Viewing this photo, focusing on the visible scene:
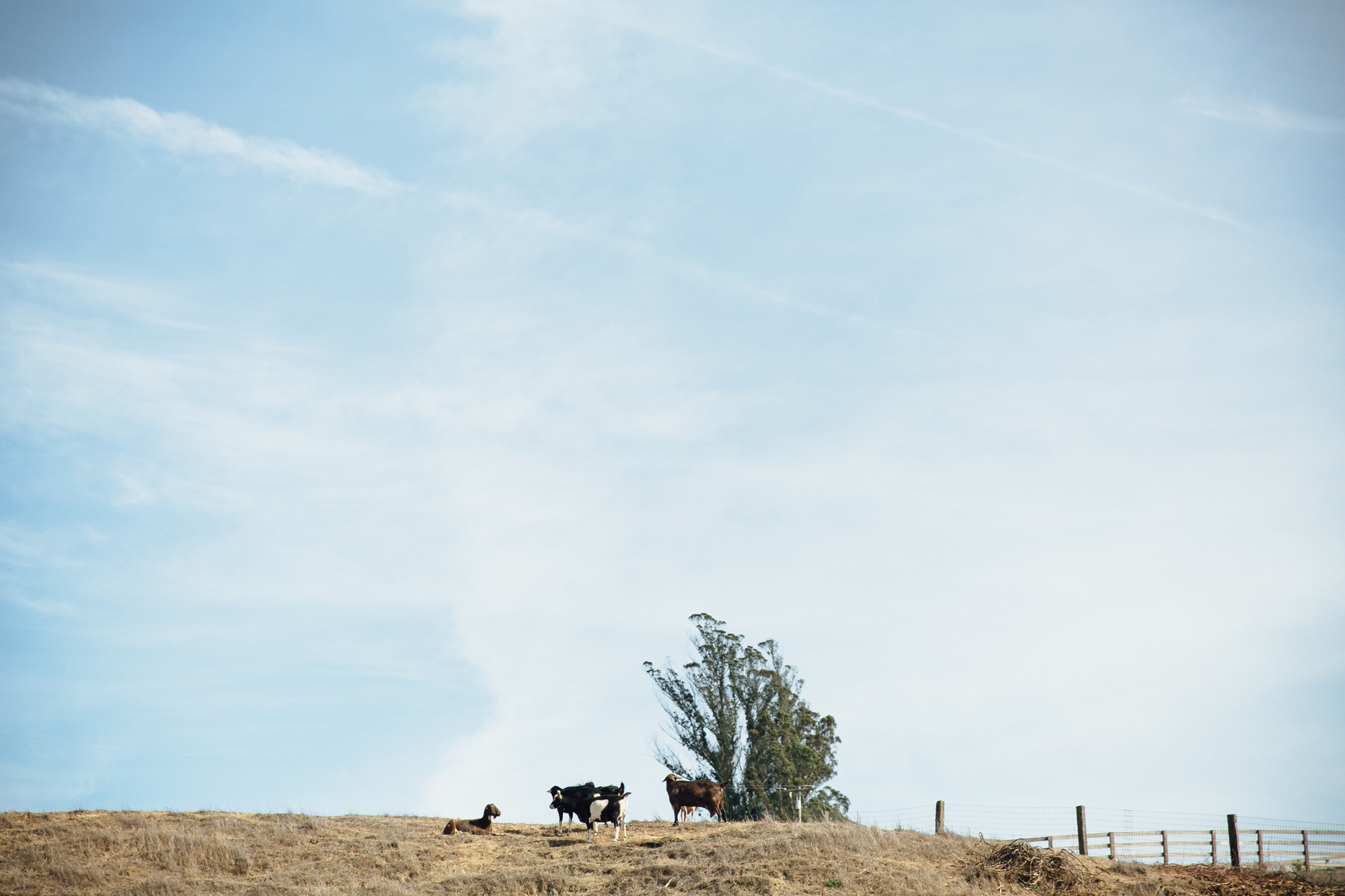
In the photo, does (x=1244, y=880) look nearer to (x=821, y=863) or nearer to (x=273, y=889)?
(x=821, y=863)

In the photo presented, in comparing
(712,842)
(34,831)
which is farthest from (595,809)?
(34,831)

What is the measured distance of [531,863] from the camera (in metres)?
26.7

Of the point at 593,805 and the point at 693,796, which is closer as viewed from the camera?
the point at 593,805

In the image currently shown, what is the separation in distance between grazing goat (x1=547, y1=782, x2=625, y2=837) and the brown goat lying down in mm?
1907

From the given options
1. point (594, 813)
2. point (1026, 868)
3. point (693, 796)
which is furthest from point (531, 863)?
point (1026, 868)

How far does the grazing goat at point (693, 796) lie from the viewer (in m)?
33.2

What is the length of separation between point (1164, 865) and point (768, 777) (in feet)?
67.6

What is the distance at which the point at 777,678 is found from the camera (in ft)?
170

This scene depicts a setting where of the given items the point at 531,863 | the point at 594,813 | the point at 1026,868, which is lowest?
the point at 531,863

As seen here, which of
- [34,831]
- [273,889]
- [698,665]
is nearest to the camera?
[273,889]

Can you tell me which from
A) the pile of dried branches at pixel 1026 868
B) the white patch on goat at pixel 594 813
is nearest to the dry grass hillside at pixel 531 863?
the pile of dried branches at pixel 1026 868

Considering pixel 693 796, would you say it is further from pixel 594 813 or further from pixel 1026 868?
pixel 1026 868

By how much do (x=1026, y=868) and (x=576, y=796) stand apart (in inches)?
514

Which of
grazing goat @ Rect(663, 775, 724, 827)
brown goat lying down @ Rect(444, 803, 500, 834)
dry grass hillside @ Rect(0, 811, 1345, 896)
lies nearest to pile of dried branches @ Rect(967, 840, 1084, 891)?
dry grass hillside @ Rect(0, 811, 1345, 896)
